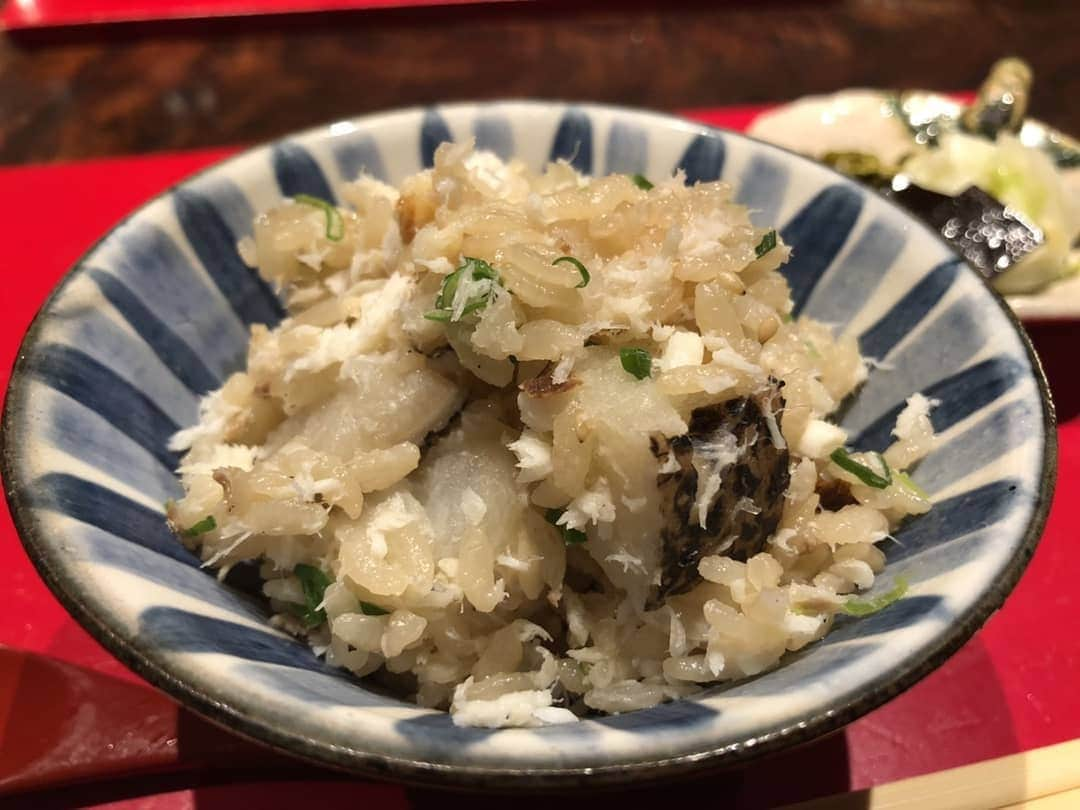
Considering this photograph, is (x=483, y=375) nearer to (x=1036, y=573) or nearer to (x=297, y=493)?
(x=297, y=493)

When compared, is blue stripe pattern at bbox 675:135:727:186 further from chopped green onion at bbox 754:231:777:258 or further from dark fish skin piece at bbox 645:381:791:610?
dark fish skin piece at bbox 645:381:791:610

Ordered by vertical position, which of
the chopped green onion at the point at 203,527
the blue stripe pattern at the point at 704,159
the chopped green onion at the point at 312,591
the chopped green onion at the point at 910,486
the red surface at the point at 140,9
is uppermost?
the red surface at the point at 140,9

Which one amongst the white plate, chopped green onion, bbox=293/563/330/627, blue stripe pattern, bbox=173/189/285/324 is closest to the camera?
chopped green onion, bbox=293/563/330/627

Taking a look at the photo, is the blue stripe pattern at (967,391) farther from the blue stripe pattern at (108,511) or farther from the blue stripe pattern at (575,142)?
the blue stripe pattern at (108,511)

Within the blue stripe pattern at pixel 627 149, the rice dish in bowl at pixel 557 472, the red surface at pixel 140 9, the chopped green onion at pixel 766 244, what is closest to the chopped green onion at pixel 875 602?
the rice dish in bowl at pixel 557 472

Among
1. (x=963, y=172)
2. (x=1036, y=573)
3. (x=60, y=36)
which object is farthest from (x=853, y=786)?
(x=60, y=36)

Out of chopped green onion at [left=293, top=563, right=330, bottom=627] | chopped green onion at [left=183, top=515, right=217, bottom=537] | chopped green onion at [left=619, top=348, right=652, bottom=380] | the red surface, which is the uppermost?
the red surface

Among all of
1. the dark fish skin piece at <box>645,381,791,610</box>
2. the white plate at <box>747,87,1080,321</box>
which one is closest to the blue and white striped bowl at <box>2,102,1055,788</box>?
the dark fish skin piece at <box>645,381,791,610</box>

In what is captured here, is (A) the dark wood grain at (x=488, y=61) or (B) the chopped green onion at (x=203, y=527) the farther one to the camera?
(A) the dark wood grain at (x=488, y=61)

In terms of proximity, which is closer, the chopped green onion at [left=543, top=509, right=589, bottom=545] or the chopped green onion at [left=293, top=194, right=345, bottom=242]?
the chopped green onion at [left=543, top=509, right=589, bottom=545]
